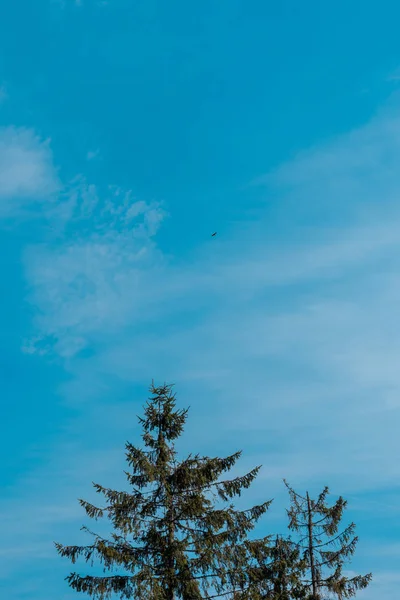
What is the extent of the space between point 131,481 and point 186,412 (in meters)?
3.38

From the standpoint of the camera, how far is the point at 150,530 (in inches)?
1110

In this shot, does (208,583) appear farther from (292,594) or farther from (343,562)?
(343,562)

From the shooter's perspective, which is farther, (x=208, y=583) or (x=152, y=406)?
(x=152, y=406)

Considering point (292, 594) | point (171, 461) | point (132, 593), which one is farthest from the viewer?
point (292, 594)

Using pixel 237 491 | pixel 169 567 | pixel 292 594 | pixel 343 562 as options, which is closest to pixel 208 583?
pixel 169 567

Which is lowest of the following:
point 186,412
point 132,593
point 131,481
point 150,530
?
point 132,593

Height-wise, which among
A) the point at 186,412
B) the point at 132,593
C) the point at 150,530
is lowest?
the point at 132,593

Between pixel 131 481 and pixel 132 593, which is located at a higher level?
pixel 131 481

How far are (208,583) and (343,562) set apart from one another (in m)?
7.63

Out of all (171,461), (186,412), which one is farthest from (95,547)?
(186,412)

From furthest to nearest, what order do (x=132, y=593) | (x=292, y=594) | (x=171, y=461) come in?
(x=292, y=594)
(x=171, y=461)
(x=132, y=593)

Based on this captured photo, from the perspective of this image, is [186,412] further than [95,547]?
Yes

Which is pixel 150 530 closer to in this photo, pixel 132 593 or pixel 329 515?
pixel 132 593

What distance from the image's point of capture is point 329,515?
33.6 meters
